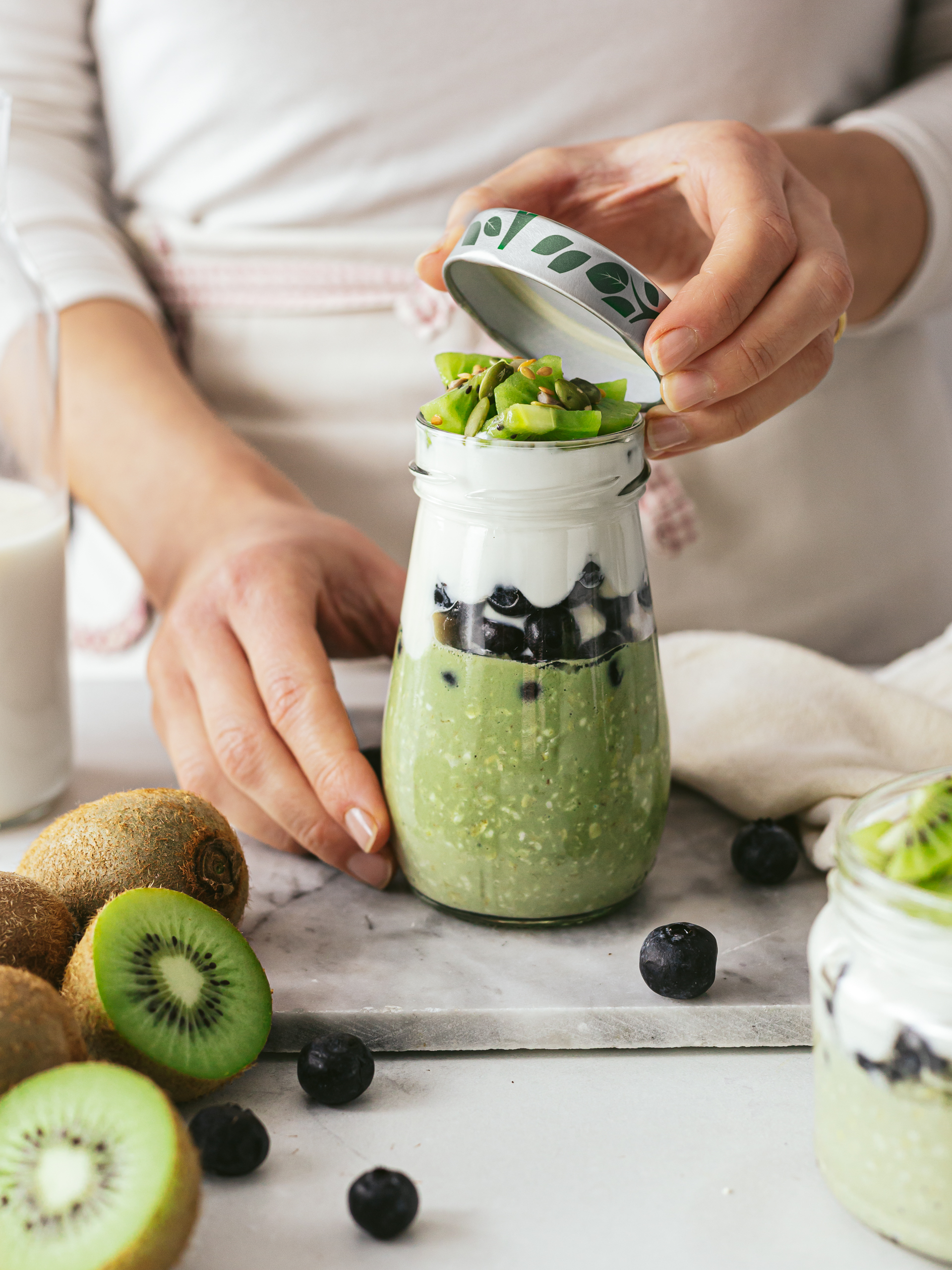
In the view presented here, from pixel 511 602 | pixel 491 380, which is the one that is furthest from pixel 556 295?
pixel 511 602

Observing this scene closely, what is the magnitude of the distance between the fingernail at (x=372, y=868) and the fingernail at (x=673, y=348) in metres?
0.36

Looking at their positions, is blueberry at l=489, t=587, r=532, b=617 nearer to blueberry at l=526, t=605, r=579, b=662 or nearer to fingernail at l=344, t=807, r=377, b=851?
blueberry at l=526, t=605, r=579, b=662

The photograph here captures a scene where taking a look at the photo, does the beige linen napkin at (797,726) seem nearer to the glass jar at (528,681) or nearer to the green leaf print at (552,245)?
the glass jar at (528,681)

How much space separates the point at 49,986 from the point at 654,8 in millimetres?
992

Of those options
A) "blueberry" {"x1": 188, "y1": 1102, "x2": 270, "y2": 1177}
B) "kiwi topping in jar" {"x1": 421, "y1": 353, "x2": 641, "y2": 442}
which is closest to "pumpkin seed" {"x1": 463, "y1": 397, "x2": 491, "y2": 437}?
"kiwi topping in jar" {"x1": 421, "y1": 353, "x2": 641, "y2": 442}

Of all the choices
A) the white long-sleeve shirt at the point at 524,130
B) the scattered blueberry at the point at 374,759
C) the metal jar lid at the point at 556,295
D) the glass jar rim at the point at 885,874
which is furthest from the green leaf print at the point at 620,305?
the white long-sleeve shirt at the point at 524,130

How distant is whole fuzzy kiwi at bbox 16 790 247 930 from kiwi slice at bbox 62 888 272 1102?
4cm

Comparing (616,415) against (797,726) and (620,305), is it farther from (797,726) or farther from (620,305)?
→ (797,726)

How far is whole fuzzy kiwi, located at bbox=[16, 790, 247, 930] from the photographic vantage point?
2.14 feet

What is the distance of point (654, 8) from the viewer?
1089mm

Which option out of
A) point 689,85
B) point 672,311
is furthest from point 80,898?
point 689,85

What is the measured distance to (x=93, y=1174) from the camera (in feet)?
1.47

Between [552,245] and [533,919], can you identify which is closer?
[552,245]

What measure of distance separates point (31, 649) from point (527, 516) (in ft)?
1.36
